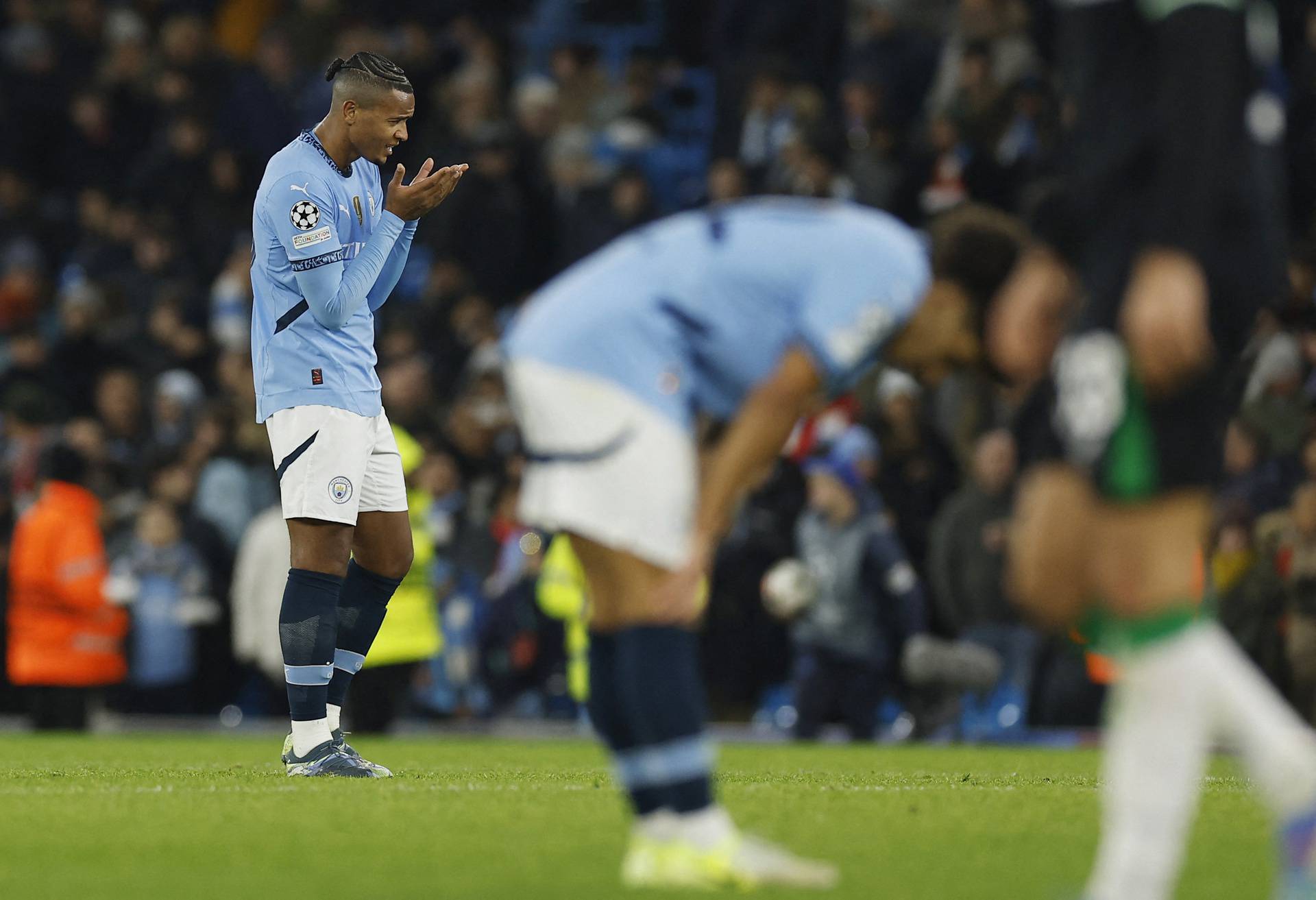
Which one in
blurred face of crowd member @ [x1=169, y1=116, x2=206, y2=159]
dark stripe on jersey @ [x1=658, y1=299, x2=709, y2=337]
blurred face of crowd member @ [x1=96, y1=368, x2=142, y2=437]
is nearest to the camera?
dark stripe on jersey @ [x1=658, y1=299, x2=709, y2=337]

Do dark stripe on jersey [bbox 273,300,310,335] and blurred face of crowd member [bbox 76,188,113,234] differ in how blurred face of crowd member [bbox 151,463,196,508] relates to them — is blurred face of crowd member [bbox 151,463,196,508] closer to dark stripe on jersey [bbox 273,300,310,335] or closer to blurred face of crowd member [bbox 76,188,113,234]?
blurred face of crowd member [bbox 76,188,113,234]

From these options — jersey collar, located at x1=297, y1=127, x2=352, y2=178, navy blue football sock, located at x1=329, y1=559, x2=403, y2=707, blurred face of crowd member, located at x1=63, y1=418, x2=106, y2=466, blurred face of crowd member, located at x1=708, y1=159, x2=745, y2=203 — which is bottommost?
navy blue football sock, located at x1=329, y1=559, x2=403, y2=707

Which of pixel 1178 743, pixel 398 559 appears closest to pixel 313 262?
pixel 398 559

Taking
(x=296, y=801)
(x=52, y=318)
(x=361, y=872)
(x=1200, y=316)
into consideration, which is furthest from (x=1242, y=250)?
(x=52, y=318)

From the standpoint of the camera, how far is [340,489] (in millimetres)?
7957

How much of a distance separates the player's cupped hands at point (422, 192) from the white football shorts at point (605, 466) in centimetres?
318

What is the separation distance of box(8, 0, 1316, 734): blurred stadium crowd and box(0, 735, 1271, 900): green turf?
12.6ft

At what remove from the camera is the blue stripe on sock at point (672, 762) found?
4699 millimetres

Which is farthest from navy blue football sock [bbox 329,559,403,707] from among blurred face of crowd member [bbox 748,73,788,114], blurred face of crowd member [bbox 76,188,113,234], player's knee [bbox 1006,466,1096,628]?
blurred face of crowd member [bbox 76,188,113,234]

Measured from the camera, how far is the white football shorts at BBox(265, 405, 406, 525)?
7934 mm

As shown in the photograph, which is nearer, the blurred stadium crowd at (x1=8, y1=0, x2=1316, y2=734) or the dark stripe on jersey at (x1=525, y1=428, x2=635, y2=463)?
the dark stripe on jersey at (x1=525, y1=428, x2=635, y2=463)

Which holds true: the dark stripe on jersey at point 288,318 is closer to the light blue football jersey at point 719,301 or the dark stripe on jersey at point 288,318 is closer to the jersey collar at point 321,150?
the jersey collar at point 321,150

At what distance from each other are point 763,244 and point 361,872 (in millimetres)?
1708

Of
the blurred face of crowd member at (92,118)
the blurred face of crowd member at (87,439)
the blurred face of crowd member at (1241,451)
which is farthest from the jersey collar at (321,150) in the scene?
the blurred face of crowd member at (92,118)
